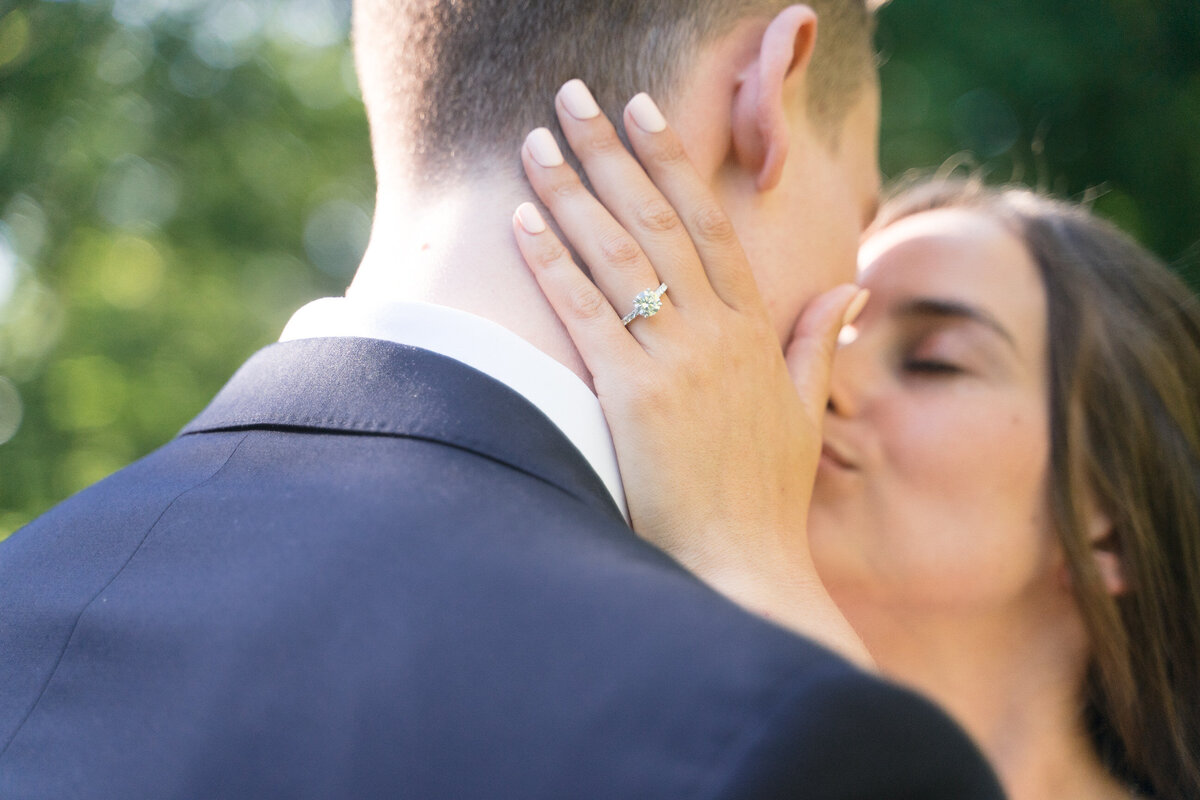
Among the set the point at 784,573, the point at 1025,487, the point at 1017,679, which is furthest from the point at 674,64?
the point at 1017,679

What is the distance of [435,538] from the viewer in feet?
4.17

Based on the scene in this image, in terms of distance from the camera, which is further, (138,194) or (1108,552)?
(138,194)

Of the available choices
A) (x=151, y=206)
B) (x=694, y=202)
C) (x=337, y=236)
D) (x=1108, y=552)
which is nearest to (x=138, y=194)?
(x=151, y=206)

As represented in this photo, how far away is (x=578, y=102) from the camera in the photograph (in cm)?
177

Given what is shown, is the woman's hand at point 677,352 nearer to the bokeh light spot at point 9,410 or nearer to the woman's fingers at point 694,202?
the woman's fingers at point 694,202

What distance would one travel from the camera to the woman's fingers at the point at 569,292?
167 cm

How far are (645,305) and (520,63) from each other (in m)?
0.46

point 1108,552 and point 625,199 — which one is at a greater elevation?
point 625,199

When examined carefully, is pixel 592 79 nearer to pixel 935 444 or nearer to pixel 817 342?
pixel 817 342

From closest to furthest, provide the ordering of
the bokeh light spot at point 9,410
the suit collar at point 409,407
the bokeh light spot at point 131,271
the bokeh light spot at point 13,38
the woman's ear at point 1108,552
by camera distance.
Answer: the suit collar at point 409,407 → the woman's ear at point 1108,552 → the bokeh light spot at point 13,38 → the bokeh light spot at point 9,410 → the bokeh light spot at point 131,271

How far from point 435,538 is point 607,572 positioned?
0.21 meters

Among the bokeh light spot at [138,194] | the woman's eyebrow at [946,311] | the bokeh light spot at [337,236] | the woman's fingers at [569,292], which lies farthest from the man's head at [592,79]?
the bokeh light spot at [337,236]

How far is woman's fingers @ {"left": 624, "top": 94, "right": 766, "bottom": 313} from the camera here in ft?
5.92

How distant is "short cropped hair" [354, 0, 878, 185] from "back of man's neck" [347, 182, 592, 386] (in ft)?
0.24
